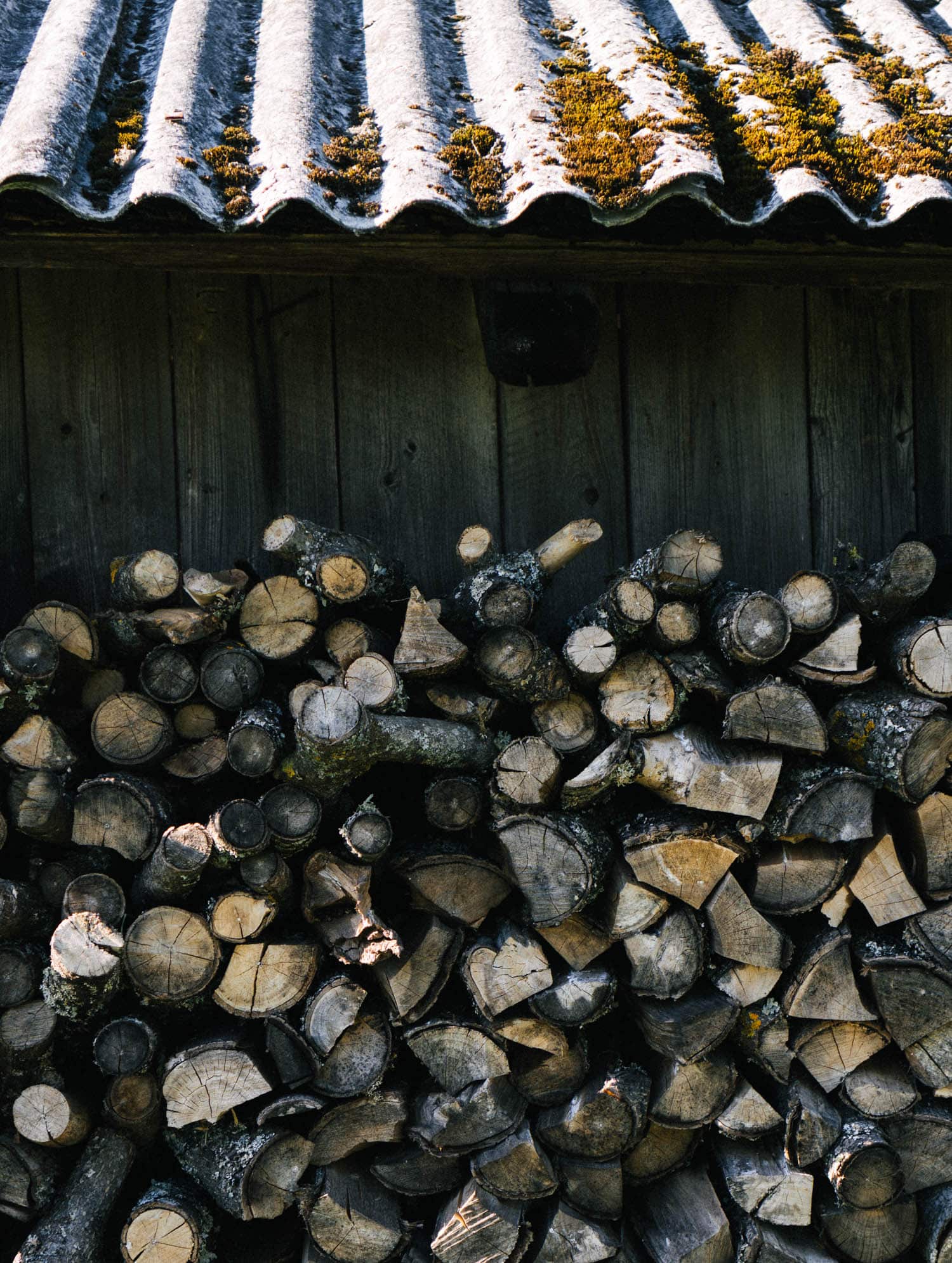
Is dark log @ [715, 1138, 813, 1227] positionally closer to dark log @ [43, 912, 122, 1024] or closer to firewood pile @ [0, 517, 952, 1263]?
firewood pile @ [0, 517, 952, 1263]

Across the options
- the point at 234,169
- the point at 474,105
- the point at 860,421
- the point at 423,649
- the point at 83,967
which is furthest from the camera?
the point at 860,421

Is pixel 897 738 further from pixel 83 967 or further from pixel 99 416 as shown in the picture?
pixel 99 416

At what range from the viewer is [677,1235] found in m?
2.34

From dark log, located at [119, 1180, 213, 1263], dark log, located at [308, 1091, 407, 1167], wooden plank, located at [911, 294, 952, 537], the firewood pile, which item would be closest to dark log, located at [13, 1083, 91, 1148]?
the firewood pile

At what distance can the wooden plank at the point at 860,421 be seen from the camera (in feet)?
9.69

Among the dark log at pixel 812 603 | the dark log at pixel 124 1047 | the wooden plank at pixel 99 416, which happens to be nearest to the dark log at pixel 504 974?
the dark log at pixel 124 1047

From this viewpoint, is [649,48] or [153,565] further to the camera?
[649,48]

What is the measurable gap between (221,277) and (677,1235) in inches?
95.6

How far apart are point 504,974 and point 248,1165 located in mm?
621

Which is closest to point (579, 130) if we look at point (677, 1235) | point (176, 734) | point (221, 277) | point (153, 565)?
point (221, 277)

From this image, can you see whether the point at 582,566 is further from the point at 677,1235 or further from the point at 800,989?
the point at 677,1235

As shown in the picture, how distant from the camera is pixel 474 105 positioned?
249 cm

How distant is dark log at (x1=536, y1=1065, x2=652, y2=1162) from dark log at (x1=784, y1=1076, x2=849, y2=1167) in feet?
0.98

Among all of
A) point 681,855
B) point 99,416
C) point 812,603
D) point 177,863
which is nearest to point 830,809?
point 681,855
